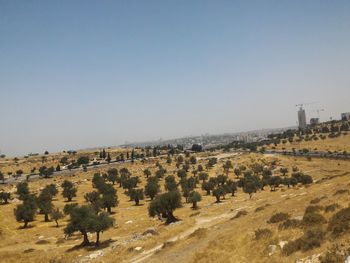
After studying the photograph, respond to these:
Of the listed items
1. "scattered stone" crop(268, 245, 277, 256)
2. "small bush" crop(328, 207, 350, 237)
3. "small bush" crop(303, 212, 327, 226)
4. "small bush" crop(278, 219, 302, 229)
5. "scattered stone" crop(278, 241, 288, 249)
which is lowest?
"scattered stone" crop(268, 245, 277, 256)

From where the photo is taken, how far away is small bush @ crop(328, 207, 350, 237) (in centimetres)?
2383

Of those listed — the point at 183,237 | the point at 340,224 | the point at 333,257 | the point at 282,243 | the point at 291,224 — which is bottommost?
the point at 183,237

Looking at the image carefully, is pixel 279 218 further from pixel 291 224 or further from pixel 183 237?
pixel 183 237

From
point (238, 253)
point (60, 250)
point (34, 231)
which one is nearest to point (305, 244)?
point (238, 253)

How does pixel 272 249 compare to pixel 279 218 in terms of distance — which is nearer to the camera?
pixel 272 249

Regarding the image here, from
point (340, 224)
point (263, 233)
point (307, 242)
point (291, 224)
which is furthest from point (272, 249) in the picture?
point (291, 224)

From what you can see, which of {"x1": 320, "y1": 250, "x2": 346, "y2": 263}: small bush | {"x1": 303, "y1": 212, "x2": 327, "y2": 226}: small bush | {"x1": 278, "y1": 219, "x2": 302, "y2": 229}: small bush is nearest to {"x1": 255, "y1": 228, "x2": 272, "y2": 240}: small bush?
{"x1": 278, "y1": 219, "x2": 302, "y2": 229}: small bush

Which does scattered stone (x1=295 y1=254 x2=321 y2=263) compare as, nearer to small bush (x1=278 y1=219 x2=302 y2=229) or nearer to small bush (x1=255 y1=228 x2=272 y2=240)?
small bush (x1=255 y1=228 x2=272 y2=240)

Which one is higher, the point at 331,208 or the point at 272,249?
the point at 331,208

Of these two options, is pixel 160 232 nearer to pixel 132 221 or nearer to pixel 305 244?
pixel 132 221

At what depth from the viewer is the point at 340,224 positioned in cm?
2439

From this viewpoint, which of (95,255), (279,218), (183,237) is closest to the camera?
(279,218)

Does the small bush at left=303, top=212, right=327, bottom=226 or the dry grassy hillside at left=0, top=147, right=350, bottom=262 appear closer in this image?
the small bush at left=303, top=212, right=327, bottom=226

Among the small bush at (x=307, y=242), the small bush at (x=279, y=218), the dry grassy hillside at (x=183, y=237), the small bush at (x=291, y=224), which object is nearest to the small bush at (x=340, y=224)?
the small bush at (x=307, y=242)
